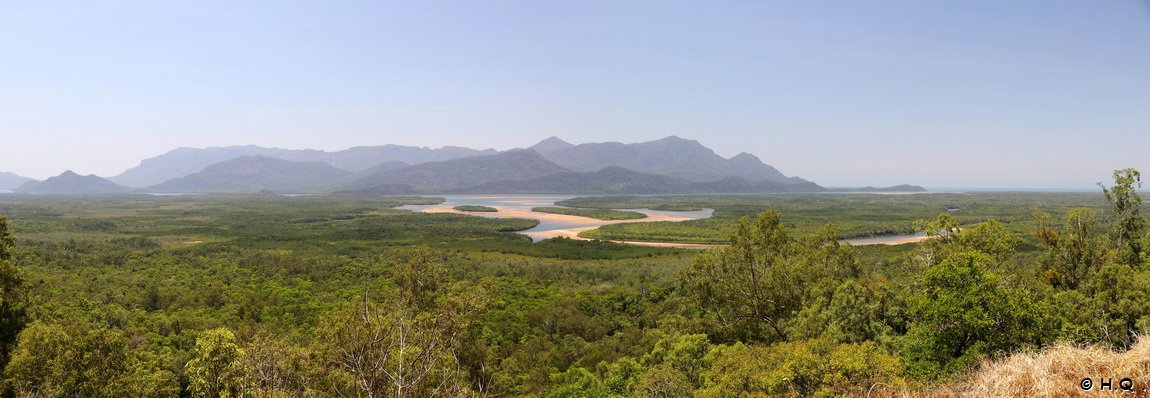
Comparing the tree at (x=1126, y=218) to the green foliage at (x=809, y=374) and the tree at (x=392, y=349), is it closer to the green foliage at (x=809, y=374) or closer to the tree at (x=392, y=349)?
the green foliage at (x=809, y=374)

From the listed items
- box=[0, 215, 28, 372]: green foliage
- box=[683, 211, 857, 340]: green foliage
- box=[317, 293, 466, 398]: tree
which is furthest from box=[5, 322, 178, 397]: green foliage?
box=[683, 211, 857, 340]: green foliage

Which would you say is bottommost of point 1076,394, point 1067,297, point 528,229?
point 528,229

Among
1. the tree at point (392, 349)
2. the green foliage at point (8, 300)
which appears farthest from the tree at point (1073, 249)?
the green foliage at point (8, 300)

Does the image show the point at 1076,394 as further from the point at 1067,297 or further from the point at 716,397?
the point at 1067,297

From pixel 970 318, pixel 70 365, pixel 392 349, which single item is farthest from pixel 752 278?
pixel 70 365

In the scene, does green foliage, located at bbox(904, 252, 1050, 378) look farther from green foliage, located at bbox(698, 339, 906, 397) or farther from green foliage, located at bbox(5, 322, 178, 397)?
green foliage, located at bbox(5, 322, 178, 397)

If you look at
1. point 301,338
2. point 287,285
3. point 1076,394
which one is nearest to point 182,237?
point 287,285
